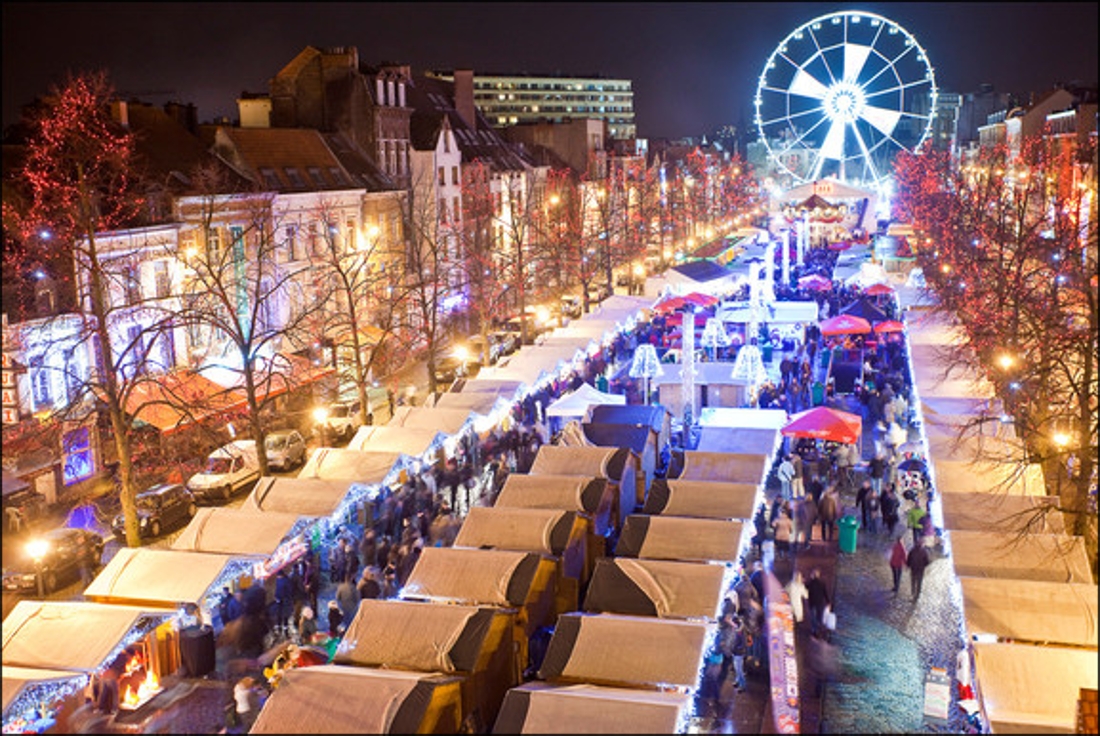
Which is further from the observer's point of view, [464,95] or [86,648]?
[464,95]

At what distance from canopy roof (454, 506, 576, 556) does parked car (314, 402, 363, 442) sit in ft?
46.5

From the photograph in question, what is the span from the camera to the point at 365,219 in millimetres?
47531

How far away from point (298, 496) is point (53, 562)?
5126mm

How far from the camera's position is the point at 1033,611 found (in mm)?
15570

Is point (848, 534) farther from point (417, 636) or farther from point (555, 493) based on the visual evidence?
point (417, 636)

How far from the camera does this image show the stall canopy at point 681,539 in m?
18.4

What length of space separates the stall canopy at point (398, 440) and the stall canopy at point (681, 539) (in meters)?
7.85

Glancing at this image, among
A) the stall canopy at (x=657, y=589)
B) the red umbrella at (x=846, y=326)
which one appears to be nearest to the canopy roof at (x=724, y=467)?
the stall canopy at (x=657, y=589)

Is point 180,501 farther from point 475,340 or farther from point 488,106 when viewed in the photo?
point 488,106

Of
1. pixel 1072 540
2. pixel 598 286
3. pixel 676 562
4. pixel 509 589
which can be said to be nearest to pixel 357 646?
pixel 509 589

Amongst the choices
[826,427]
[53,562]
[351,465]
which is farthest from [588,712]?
[826,427]

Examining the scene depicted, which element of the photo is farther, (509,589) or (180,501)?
(180,501)

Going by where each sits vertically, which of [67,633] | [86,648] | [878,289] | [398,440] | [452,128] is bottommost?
[86,648]

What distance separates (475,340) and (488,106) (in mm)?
155423
